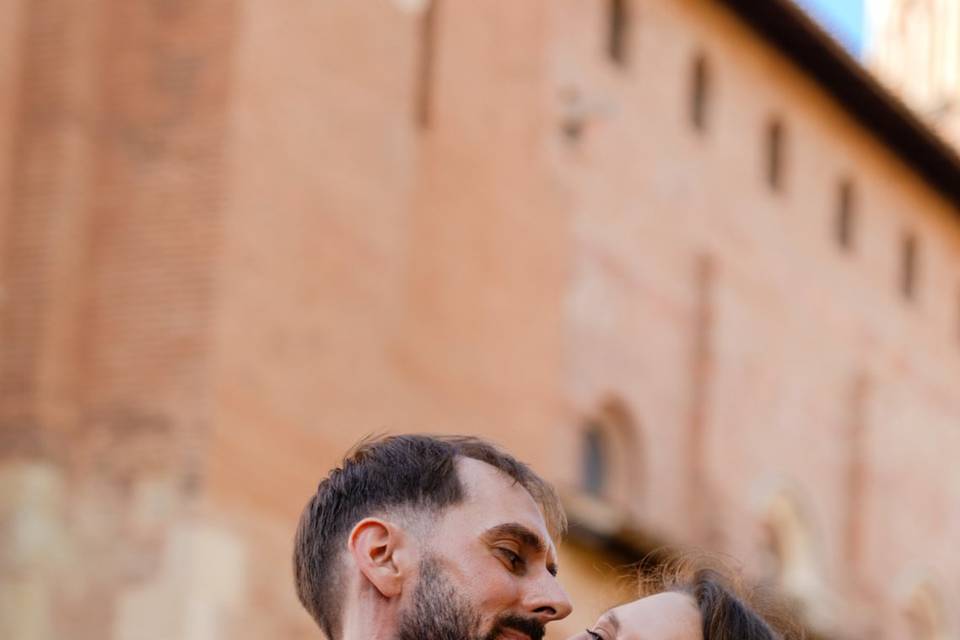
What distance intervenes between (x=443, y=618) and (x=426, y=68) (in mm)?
→ 15806

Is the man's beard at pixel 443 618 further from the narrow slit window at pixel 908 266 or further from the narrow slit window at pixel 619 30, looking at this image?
the narrow slit window at pixel 908 266

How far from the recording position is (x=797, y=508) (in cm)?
2803

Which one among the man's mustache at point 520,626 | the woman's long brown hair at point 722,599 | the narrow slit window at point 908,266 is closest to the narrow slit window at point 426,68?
the narrow slit window at point 908,266

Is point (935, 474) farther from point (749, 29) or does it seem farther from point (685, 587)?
point (685, 587)

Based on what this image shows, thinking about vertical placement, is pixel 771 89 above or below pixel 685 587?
above

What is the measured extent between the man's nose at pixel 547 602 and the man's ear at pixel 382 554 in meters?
0.19

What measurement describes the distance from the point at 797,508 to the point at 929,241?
5086 mm

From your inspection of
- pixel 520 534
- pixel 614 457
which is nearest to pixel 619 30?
pixel 614 457

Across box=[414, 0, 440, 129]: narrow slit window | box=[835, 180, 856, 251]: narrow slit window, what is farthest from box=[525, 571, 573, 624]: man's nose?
box=[835, 180, 856, 251]: narrow slit window

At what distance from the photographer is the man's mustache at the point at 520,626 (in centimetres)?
390

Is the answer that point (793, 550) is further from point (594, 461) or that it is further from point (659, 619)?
point (659, 619)

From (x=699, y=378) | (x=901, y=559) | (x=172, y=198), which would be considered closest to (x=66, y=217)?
(x=172, y=198)

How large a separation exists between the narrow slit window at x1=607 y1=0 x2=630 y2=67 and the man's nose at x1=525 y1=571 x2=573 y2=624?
71.0ft

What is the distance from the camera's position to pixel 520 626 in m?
3.90
